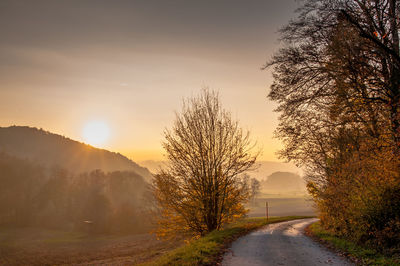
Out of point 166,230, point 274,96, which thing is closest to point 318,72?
point 274,96

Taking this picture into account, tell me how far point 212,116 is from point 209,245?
7655 mm

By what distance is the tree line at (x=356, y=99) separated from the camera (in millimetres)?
9570

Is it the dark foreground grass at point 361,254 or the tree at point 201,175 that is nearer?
the dark foreground grass at point 361,254

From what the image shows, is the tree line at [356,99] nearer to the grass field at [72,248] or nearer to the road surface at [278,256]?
the road surface at [278,256]

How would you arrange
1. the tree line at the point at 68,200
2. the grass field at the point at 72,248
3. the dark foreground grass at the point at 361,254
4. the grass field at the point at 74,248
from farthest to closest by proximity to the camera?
the tree line at the point at 68,200
the grass field at the point at 72,248
the grass field at the point at 74,248
the dark foreground grass at the point at 361,254

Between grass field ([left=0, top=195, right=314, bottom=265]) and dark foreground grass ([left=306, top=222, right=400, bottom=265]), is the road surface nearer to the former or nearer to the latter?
dark foreground grass ([left=306, top=222, right=400, bottom=265])

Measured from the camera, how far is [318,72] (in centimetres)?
1208

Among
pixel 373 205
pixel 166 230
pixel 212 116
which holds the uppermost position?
pixel 212 116

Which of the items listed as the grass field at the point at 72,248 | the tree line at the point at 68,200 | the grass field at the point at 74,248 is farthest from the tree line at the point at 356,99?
the tree line at the point at 68,200

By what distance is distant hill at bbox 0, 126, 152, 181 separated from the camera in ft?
517

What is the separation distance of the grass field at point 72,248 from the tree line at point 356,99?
20300 millimetres

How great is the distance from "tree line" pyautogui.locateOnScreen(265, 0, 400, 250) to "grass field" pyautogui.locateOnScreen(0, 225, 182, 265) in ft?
66.6

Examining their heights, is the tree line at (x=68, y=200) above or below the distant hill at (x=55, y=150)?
below

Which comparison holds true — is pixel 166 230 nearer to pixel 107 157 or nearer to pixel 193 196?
pixel 193 196
